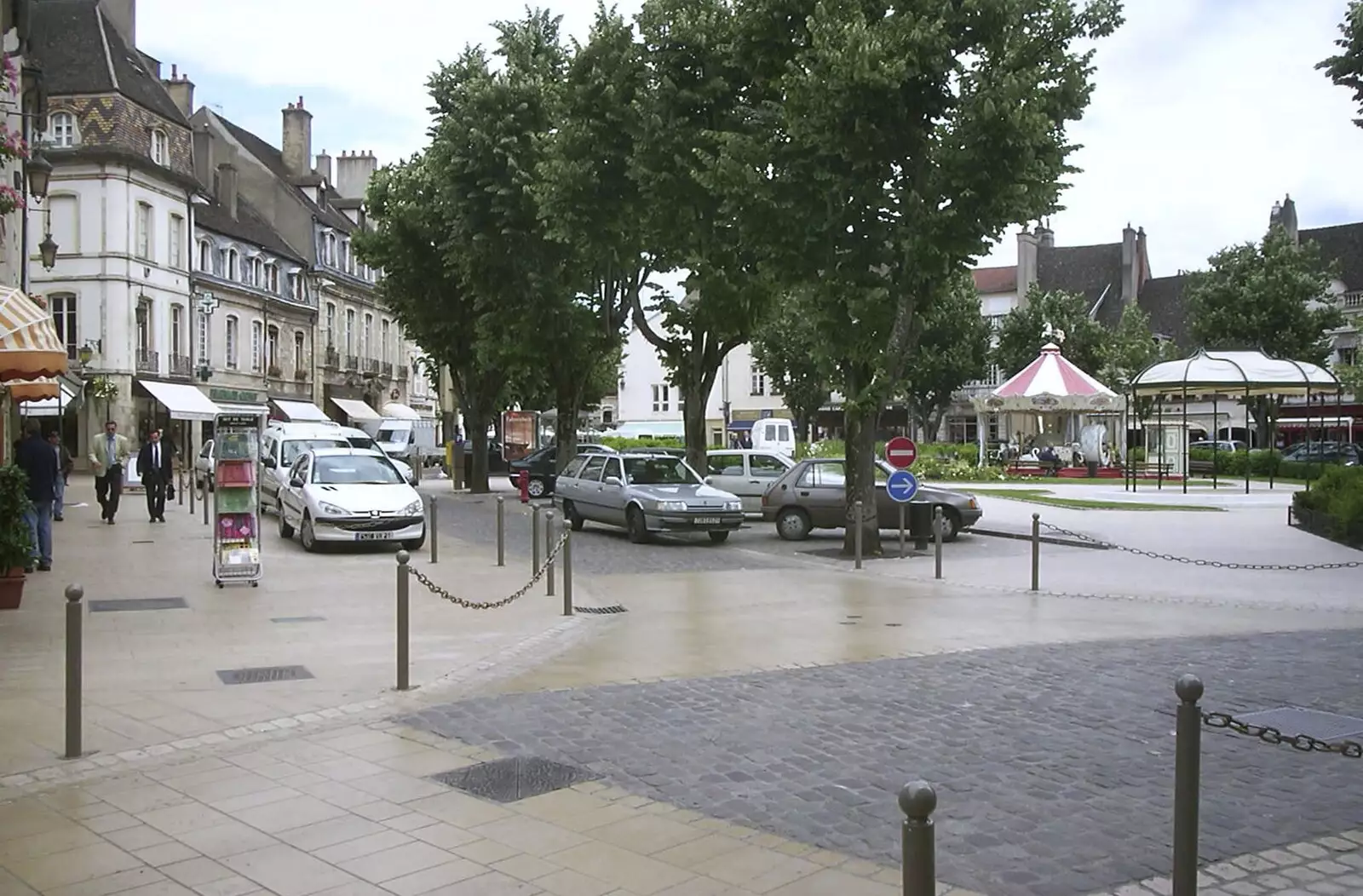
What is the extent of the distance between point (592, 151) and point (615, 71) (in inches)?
60.7

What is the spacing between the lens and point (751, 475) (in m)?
26.9

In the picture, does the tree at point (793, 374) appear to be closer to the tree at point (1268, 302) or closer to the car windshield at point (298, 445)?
the tree at point (1268, 302)

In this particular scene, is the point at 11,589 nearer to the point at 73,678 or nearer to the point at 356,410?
the point at 73,678

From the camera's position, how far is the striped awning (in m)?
13.4

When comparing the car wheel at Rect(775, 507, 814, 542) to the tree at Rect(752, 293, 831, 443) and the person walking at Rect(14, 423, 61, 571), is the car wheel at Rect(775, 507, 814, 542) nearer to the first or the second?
the person walking at Rect(14, 423, 61, 571)

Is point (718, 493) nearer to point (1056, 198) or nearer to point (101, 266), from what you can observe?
point (1056, 198)

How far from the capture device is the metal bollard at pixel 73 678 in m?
6.85

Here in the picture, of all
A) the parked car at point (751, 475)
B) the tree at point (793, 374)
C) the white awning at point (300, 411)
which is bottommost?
the parked car at point (751, 475)

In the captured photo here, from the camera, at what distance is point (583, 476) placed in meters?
23.7

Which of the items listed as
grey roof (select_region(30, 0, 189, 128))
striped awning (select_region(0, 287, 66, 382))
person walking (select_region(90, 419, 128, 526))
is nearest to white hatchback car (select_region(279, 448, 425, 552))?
person walking (select_region(90, 419, 128, 526))

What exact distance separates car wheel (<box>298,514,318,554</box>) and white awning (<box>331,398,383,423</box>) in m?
39.5

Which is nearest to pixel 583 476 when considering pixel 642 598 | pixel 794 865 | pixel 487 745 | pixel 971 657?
pixel 642 598

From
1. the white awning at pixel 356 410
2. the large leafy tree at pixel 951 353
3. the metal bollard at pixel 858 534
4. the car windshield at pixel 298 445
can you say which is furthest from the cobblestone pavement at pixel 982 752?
the white awning at pixel 356 410

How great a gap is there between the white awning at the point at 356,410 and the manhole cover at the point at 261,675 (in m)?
49.9
